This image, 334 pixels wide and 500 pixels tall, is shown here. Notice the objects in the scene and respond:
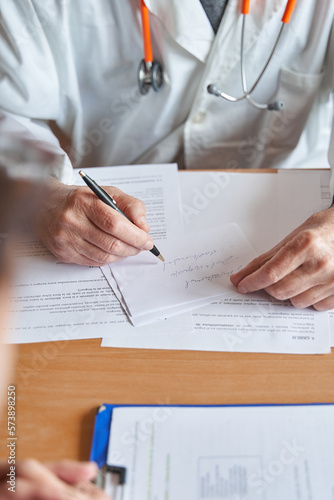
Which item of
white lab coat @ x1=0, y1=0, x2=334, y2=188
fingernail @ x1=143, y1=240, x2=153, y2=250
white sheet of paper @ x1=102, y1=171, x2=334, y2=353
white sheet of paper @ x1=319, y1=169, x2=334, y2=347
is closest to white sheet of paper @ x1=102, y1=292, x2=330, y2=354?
white sheet of paper @ x1=102, y1=171, x2=334, y2=353

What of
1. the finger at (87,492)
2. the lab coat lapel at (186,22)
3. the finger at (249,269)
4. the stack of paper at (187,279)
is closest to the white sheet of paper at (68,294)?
the stack of paper at (187,279)

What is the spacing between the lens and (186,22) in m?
0.90

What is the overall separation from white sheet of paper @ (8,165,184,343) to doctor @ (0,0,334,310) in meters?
0.03

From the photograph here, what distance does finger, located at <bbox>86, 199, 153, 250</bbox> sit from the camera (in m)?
0.71

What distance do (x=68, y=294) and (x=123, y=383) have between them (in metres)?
A: 0.19

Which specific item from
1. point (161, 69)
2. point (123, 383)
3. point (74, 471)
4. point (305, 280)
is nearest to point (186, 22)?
point (161, 69)

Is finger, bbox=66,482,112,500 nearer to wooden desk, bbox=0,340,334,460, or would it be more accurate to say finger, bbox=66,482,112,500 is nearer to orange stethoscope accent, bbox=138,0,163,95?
wooden desk, bbox=0,340,334,460

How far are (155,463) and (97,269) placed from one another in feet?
1.13

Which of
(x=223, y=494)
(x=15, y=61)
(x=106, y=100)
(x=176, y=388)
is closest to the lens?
(x=223, y=494)

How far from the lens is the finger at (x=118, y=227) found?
0.71 meters

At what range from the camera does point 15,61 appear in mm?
912

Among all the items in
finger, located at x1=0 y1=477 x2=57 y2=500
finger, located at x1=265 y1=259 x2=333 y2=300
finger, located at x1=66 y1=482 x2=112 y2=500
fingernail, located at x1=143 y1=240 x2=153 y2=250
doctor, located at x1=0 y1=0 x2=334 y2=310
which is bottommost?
finger, located at x1=66 y1=482 x2=112 y2=500

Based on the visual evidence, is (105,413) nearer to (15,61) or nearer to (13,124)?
(13,124)

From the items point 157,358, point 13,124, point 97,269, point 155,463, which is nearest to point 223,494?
point 155,463
